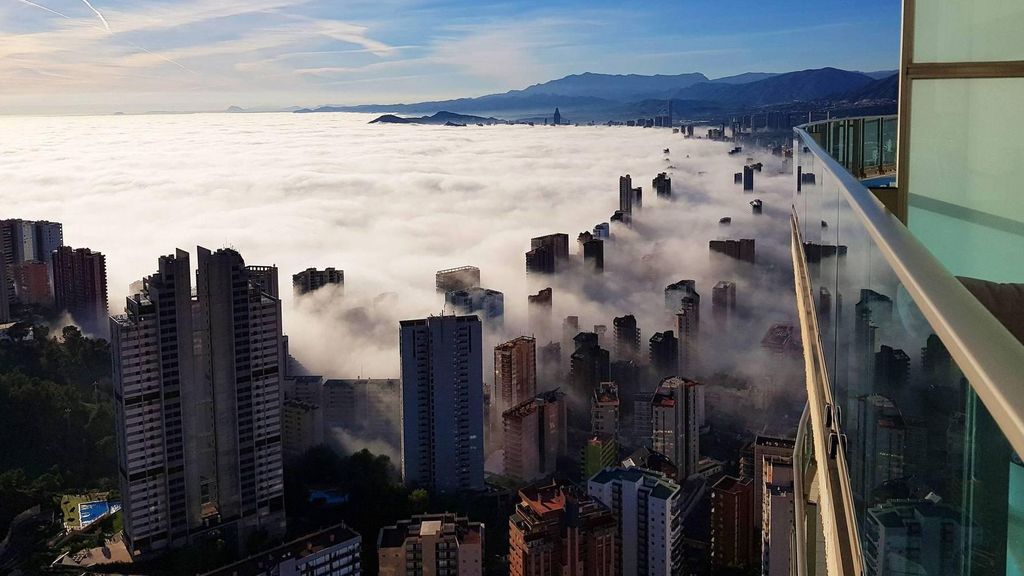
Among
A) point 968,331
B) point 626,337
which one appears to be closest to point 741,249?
point 626,337

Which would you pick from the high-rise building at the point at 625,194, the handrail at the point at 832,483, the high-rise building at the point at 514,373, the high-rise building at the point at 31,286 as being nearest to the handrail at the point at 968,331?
the handrail at the point at 832,483

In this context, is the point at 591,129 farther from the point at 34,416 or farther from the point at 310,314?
the point at 34,416

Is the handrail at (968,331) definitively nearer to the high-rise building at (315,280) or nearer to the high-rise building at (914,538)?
the high-rise building at (914,538)

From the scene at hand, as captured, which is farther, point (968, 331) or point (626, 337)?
point (626, 337)

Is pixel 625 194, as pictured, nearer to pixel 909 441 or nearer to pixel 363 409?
pixel 363 409

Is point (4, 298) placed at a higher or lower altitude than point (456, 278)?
higher

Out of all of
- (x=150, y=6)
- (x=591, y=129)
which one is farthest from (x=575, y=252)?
(x=150, y=6)
